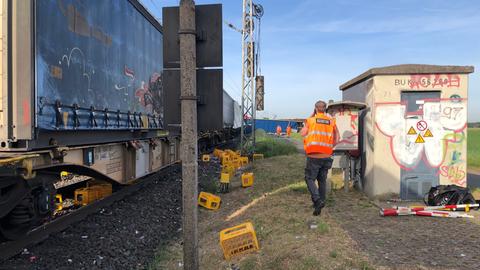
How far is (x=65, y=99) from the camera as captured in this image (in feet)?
21.0

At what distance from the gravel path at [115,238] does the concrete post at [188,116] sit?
1.96 meters

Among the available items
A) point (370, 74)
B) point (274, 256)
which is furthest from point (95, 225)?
point (370, 74)

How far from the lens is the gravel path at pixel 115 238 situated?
211 inches

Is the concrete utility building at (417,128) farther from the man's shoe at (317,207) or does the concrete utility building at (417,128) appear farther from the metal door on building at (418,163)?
the man's shoe at (317,207)

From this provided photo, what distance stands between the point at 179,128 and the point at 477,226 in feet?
15.3

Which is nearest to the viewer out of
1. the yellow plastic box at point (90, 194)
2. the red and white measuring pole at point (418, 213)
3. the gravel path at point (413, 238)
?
the gravel path at point (413, 238)

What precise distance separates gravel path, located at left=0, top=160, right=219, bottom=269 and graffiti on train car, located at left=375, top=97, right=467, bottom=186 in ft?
14.7

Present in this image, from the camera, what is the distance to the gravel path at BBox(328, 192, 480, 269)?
4602 millimetres

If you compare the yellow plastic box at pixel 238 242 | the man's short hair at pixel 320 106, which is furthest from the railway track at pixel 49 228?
the man's short hair at pixel 320 106

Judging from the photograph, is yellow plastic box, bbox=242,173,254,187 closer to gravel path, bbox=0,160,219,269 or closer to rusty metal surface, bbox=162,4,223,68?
gravel path, bbox=0,160,219,269

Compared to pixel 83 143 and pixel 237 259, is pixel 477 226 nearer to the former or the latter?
pixel 237 259

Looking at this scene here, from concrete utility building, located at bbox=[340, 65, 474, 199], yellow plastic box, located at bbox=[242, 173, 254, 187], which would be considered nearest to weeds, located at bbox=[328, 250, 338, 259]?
concrete utility building, located at bbox=[340, 65, 474, 199]

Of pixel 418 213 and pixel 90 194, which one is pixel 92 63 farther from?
pixel 418 213

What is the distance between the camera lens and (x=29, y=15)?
5395 millimetres
